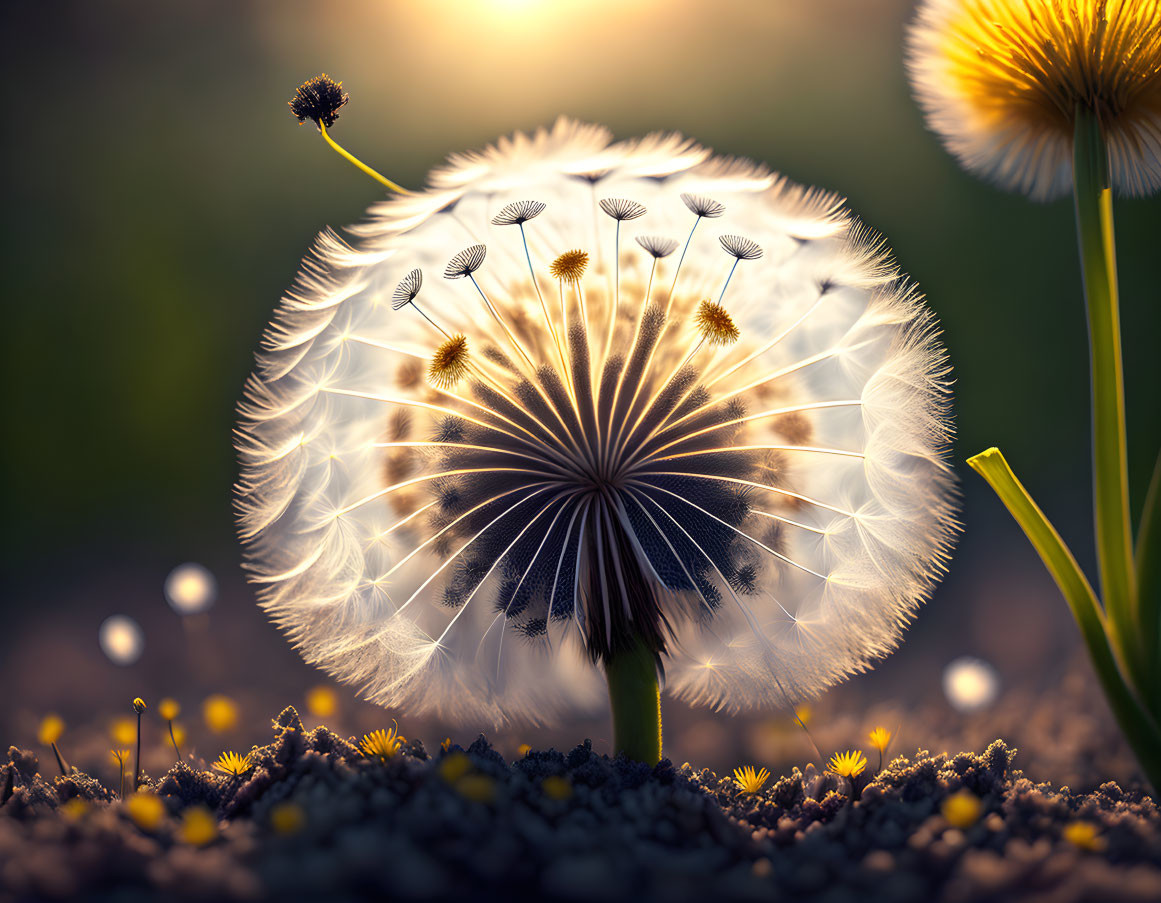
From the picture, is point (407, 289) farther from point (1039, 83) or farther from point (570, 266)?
point (1039, 83)

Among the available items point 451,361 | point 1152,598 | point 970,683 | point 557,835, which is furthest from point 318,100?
point 970,683

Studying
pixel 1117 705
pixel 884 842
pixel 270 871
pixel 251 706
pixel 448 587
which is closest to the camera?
pixel 270 871

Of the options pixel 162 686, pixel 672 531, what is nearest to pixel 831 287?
pixel 672 531

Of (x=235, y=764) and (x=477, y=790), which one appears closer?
(x=477, y=790)

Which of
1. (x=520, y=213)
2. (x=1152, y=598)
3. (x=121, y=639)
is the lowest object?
(x=121, y=639)

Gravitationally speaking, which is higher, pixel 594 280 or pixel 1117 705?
pixel 594 280

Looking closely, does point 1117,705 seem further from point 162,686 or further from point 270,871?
point 162,686

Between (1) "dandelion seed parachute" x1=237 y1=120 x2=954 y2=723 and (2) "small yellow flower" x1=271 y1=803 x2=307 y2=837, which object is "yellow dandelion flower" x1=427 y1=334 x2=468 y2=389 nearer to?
(1) "dandelion seed parachute" x1=237 y1=120 x2=954 y2=723

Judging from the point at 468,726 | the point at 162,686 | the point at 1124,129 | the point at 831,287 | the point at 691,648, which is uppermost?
the point at 1124,129
